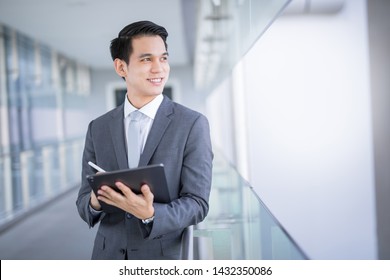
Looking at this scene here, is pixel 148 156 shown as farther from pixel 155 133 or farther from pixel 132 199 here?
pixel 132 199

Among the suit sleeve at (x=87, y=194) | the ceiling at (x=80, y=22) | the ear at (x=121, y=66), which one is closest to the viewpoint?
the suit sleeve at (x=87, y=194)

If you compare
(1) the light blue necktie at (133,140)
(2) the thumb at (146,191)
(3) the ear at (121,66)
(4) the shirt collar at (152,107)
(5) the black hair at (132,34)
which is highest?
(5) the black hair at (132,34)

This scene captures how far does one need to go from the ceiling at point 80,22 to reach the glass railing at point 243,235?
49.7 inches

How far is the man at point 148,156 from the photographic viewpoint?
4.19ft

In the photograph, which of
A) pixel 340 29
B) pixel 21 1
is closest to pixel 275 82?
pixel 340 29

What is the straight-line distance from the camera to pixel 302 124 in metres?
8.12

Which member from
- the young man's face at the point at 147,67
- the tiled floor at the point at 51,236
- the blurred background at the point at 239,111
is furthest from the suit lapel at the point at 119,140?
the tiled floor at the point at 51,236

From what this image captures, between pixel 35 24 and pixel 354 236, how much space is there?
6.16m

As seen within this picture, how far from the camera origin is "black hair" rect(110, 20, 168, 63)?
144cm

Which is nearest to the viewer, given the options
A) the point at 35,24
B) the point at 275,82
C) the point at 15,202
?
the point at 35,24

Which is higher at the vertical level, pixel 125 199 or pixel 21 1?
pixel 21 1

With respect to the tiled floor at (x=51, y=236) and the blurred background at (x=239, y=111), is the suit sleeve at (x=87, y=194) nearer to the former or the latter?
the blurred background at (x=239, y=111)
